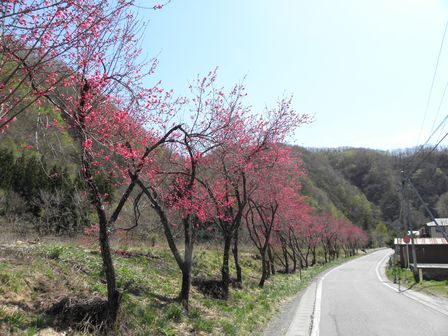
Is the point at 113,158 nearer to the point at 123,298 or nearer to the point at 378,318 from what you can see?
the point at 123,298

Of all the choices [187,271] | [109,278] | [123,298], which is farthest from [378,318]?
[109,278]

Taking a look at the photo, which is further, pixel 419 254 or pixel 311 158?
pixel 311 158

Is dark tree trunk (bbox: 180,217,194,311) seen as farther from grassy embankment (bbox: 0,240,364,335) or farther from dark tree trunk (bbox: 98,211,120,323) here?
dark tree trunk (bbox: 98,211,120,323)

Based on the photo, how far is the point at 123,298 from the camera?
854 cm

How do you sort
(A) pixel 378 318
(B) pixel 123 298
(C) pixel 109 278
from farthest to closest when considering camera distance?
1. (A) pixel 378 318
2. (B) pixel 123 298
3. (C) pixel 109 278

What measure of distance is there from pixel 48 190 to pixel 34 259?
26.4 metres

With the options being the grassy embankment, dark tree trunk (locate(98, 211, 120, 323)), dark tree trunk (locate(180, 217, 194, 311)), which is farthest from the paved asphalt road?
dark tree trunk (locate(98, 211, 120, 323))

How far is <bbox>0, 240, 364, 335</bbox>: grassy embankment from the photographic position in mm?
6547

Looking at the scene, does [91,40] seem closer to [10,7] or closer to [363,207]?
[10,7]

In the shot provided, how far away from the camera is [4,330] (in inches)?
218

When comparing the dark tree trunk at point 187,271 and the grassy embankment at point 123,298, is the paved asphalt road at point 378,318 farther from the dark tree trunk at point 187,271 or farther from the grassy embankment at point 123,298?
the dark tree trunk at point 187,271

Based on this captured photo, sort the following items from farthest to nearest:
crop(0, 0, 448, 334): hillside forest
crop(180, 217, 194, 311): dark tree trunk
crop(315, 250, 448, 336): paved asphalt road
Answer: crop(180, 217, 194, 311): dark tree trunk
crop(315, 250, 448, 336): paved asphalt road
crop(0, 0, 448, 334): hillside forest

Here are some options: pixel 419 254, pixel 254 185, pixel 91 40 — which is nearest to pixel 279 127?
pixel 254 185

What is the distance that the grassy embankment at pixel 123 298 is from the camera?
655cm
